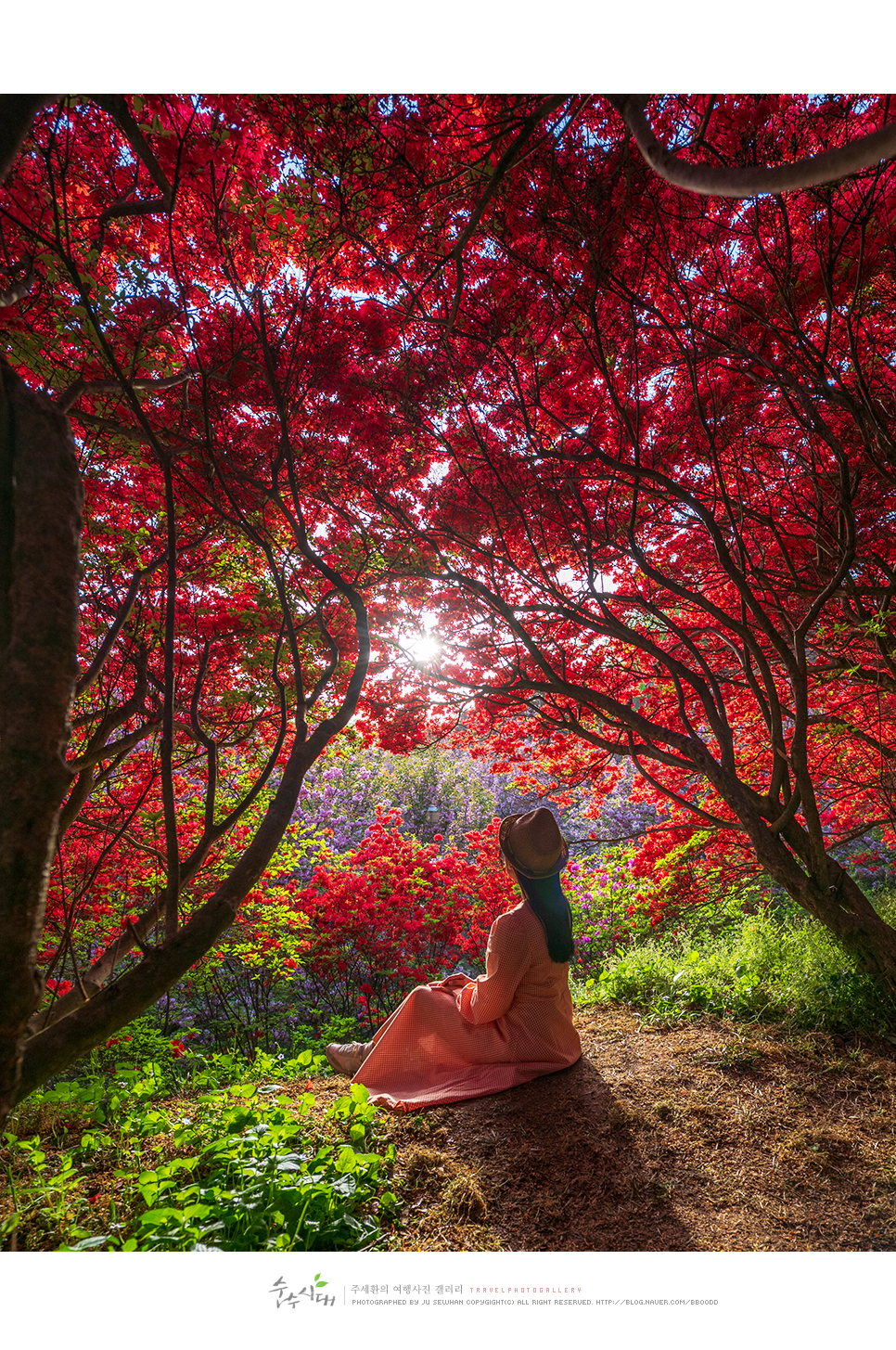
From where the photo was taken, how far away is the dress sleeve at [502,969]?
8.93 ft

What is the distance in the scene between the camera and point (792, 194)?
2488 millimetres

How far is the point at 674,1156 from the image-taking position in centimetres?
215

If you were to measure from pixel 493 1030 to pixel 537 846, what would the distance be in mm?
933

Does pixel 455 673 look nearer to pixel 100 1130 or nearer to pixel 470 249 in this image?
pixel 470 249

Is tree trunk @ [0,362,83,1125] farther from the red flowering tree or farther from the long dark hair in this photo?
the long dark hair

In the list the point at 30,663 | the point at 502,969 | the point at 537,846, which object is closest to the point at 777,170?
the point at 30,663

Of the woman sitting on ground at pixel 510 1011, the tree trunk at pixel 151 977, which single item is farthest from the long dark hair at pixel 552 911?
the tree trunk at pixel 151 977

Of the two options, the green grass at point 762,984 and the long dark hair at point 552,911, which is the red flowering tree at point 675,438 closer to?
the green grass at point 762,984

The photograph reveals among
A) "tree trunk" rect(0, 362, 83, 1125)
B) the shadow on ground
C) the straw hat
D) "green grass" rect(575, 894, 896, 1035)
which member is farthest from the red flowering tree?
"tree trunk" rect(0, 362, 83, 1125)

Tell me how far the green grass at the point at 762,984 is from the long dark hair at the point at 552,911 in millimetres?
1265

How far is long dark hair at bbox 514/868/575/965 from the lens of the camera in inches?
109
